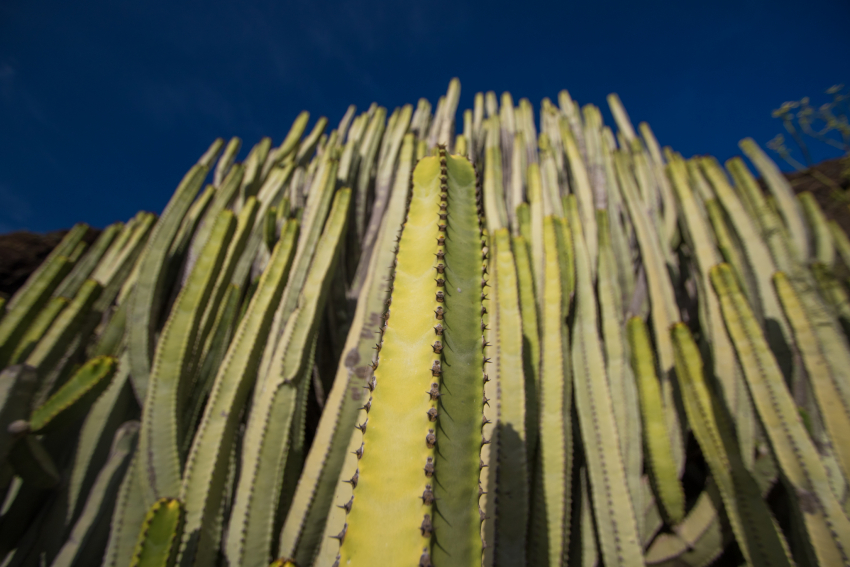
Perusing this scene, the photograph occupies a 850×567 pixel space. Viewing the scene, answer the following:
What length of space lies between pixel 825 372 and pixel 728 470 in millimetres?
478

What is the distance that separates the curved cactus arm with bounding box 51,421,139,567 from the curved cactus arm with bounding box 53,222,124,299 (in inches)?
43.0

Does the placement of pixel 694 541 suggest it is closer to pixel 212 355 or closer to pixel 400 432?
pixel 400 432

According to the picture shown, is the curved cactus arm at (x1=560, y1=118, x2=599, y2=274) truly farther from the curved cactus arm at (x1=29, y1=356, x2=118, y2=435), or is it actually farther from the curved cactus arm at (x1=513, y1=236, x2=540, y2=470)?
the curved cactus arm at (x1=29, y1=356, x2=118, y2=435)

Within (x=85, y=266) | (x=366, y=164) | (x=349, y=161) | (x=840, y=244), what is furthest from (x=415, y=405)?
(x=840, y=244)

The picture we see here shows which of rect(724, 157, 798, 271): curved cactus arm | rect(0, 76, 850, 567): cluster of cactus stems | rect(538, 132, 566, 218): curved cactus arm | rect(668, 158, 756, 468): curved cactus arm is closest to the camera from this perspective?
rect(0, 76, 850, 567): cluster of cactus stems

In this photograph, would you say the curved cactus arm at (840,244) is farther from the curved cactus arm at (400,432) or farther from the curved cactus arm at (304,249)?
the curved cactus arm at (304,249)

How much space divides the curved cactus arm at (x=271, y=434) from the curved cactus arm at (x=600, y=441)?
1.00 m

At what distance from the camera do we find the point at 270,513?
125 cm

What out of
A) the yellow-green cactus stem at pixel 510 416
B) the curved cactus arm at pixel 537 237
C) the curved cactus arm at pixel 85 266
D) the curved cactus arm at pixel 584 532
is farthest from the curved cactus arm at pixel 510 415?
the curved cactus arm at pixel 85 266

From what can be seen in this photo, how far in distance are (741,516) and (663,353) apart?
69cm

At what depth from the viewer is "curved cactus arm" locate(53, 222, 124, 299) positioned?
2129 millimetres

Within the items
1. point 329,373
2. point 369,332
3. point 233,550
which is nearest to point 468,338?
point 369,332

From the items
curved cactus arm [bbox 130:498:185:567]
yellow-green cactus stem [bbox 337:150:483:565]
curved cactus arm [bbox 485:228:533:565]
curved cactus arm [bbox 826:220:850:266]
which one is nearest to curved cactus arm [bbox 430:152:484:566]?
yellow-green cactus stem [bbox 337:150:483:565]

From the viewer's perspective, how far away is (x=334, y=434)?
4.48 feet
